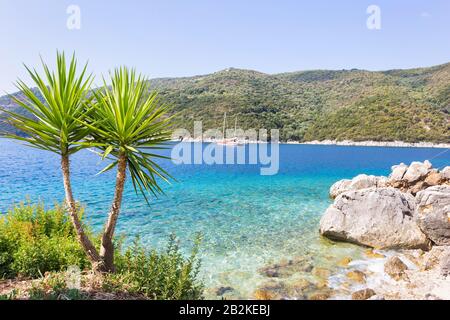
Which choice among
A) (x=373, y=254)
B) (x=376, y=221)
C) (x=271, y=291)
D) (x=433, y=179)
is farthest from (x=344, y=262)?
(x=433, y=179)

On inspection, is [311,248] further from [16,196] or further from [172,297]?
[16,196]

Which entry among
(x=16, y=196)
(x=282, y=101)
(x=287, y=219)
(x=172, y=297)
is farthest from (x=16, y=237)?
(x=282, y=101)

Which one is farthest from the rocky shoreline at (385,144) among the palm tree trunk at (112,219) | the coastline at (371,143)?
the palm tree trunk at (112,219)

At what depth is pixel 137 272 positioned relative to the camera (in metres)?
5.78

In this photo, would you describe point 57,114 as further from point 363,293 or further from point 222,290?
point 363,293

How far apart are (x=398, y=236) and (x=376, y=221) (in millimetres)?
982

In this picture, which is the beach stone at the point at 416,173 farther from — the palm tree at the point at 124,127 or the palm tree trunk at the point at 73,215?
the palm tree trunk at the point at 73,215

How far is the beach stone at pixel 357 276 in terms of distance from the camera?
938cm

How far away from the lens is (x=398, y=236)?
40.3 ft

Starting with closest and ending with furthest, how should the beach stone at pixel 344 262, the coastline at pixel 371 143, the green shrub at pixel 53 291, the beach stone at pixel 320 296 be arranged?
the green shrub at pixel 53 291, the beach stone at pixel 320 296, the beach stone at pixel 344 262, the coastline at pixel 371 143

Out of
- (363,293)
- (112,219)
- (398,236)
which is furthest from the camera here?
(398,236)

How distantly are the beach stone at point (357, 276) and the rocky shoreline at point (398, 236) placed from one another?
56mm

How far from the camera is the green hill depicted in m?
110
